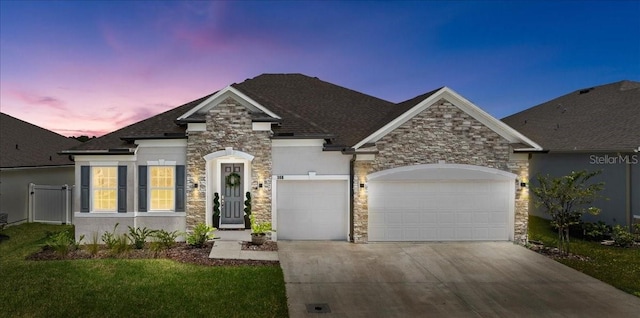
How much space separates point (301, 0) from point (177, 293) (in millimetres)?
13785

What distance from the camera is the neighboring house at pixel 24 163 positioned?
16.4m

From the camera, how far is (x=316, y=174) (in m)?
13.1

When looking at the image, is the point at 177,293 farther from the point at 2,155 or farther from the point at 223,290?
the point at 2,155

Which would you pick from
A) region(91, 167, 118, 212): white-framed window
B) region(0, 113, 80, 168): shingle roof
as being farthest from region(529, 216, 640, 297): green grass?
region(0, 113, 80, 168): shingle roof

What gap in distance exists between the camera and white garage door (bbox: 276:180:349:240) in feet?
43.3

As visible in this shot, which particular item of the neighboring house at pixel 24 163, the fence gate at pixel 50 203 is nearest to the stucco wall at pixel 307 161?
the fence gate at pixel 50 203

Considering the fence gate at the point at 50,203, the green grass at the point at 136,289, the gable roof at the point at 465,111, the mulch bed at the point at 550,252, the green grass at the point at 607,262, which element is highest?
the gable roof at the point at 465,111

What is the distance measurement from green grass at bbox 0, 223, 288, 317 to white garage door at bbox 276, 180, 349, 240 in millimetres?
3311

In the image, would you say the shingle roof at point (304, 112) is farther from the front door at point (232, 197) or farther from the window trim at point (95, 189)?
the front door at point (232, 197)

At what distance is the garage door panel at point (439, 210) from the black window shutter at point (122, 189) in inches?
331

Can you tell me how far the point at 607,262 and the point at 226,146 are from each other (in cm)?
1234

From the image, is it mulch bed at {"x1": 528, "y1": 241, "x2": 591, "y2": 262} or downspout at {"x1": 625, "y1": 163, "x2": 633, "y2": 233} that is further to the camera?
downspout at {"x1": 625, "y1": 163, "x2": 633, "y2": 233}

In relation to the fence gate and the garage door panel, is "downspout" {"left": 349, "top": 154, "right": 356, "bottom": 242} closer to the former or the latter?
the garage door panel

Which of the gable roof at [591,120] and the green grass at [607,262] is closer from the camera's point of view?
the green grass at [607,262]
